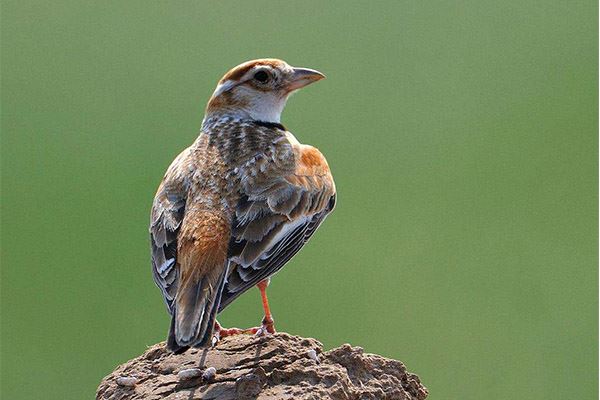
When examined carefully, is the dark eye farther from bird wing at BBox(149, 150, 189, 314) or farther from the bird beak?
bird wing at BBox(149, 150, 189, 314)

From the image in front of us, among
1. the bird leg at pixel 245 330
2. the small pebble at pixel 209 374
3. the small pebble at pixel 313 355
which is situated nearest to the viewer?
the small pebble at pixel 209 374

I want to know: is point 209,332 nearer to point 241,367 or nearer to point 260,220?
point 241,367

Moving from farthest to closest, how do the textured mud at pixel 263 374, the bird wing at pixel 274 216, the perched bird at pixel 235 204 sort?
the bird wing at pixel 274 216, the perched bird at pixel 235 204, the textured mud at pixel 263 374

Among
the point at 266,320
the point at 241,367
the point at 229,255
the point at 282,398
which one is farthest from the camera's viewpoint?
the point at 266,320

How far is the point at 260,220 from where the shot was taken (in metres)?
7.29

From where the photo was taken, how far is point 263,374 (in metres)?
6.17

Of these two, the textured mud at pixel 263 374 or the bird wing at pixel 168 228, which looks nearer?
the textured mud at pixel 263 374

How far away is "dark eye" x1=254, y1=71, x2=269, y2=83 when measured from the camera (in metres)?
9.06

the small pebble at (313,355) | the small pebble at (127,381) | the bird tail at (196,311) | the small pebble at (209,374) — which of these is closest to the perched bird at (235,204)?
the bird tail at (196,311)

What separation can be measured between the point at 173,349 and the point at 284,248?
4.68 ft

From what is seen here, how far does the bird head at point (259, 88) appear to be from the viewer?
908 cm

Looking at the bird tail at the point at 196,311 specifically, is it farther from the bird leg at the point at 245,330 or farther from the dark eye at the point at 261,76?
the dark eye at the point at 261,76

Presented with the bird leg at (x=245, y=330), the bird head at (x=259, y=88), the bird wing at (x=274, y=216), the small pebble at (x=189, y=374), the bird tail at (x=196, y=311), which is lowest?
the bird leg at (x=245, y=330)

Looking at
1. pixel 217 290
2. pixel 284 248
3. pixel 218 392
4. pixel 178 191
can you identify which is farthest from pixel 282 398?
pixel 178 191
